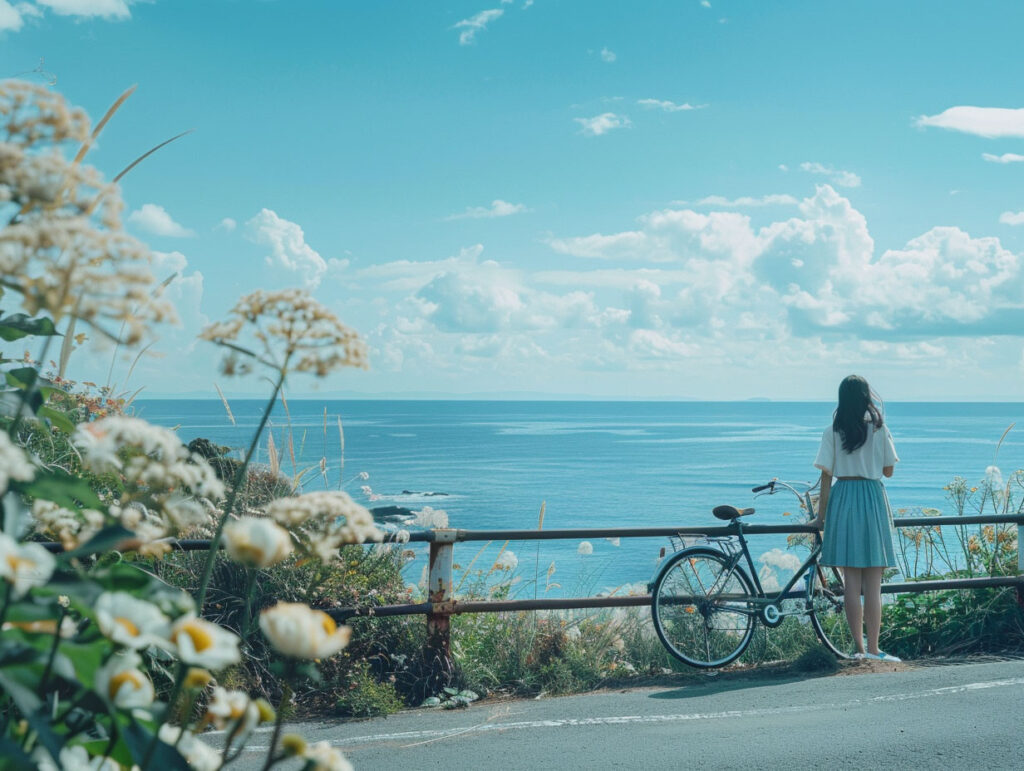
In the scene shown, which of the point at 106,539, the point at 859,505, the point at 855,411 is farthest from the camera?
the point at 859,505

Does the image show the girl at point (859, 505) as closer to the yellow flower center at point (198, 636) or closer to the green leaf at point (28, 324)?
the green leaf at point (28, 324)

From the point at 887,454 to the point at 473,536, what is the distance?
10.7ft

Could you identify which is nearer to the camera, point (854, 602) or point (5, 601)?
point (5, 601)

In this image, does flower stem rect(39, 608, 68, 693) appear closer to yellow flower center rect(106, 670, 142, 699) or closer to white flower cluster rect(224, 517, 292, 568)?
yellow flower center rect(106, 670, 142, 699)

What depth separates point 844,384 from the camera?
23.0ft

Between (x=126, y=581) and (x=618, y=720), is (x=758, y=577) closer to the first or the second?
(x=618, y=720)

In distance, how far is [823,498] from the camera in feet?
24.3

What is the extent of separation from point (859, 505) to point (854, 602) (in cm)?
77

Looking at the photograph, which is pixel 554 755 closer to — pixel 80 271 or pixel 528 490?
pixel 80 271

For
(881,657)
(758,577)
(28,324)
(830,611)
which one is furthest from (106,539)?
(830,611)

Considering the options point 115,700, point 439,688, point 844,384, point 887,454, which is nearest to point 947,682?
point 887,454

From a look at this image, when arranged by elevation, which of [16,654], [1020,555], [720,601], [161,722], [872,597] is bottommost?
[720,601]

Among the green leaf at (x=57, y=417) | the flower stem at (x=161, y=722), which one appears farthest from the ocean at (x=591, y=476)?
the flower stem at (x=161, y=722)

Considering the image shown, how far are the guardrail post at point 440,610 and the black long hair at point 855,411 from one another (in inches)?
120
